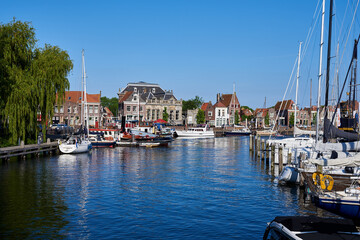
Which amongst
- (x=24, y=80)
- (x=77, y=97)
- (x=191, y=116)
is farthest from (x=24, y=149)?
(x=191, y=116)

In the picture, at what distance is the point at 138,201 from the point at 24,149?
79.9 feet

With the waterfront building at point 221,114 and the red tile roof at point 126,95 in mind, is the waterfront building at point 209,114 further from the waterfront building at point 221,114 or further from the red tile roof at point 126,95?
the red tile roof at point 126,95

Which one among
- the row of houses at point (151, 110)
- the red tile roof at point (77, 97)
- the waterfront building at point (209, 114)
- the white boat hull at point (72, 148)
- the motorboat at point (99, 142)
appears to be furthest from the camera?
the waterfront building at point (209, 114)

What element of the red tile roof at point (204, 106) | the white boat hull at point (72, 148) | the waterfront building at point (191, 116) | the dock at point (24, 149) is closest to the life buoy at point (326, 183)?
the dock at point (24, 149)

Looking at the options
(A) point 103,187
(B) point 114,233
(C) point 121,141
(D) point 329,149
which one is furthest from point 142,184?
(C) point 121,141

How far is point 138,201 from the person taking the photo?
83.8ft

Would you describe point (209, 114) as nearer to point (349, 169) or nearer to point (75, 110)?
point (75, 110)

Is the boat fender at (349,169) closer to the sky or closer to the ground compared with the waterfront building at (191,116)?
closer to the ground

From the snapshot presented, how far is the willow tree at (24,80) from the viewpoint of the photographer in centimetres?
4416

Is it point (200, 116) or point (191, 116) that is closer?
point (200, 116)

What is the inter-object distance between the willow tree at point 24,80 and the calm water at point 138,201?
6406mm

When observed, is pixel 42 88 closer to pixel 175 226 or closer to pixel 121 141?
pixel 121 141

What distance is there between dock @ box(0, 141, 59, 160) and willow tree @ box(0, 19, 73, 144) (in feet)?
5.89

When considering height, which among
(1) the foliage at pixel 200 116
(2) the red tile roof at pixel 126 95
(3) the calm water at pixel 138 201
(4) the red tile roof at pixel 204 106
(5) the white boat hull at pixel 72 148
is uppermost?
(2) the red tile roof at pixel 126 95
